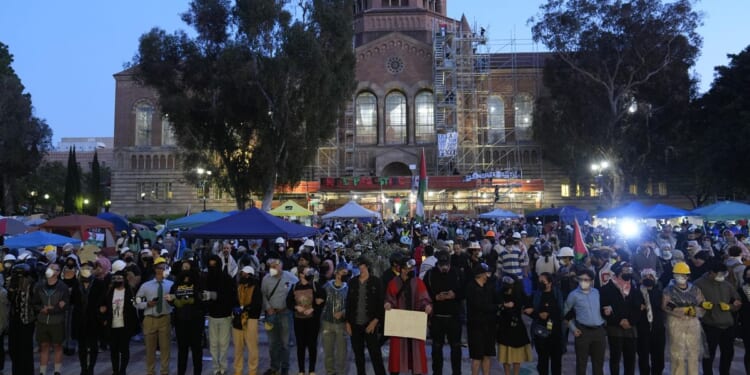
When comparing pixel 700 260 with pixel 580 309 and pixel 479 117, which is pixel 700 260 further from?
pixel 479 117

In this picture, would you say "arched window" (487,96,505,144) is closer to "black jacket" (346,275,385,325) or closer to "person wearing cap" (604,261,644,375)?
"person wearing cap" (604,261,644,375)

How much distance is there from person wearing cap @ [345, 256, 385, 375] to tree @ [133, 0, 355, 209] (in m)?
22.7

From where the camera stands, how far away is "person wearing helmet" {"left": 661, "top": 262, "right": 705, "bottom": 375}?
771 cm

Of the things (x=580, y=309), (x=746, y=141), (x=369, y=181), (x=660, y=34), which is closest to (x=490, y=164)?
(x=369, y=181)

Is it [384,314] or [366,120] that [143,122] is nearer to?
[366,120]

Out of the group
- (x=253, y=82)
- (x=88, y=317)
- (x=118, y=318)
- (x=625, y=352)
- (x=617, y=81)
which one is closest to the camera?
(x=625, y=352)

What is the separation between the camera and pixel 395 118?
48.1 m

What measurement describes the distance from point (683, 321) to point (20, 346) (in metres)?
9.37

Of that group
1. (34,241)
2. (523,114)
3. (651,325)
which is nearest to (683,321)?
(651,325)

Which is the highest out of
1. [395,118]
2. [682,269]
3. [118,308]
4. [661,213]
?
[395,118]

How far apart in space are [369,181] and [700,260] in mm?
32783

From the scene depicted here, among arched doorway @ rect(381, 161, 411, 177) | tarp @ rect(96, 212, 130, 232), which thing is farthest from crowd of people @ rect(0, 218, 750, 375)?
arched doorway @ rect(381, 161, 411, 177)

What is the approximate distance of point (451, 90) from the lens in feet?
149

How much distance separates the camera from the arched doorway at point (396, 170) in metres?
47.5
